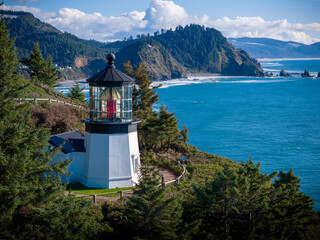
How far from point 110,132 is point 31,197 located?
5.02m

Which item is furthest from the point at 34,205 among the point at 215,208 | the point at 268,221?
the point at 268,221

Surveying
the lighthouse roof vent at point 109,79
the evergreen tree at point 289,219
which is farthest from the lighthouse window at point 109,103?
the evergreen tree at point 289,219

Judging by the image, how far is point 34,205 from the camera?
1198 cm

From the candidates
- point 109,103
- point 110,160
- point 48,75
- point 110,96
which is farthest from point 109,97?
point 48,75

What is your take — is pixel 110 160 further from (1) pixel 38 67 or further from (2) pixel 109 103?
(1) pixel 38 67

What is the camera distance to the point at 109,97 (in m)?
15.7

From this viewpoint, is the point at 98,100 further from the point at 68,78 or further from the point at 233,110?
the point at 68,78

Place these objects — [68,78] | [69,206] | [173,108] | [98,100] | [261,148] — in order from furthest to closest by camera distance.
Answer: [68,78] → [173,108] → [261,148] → [98,100] → [69,206]

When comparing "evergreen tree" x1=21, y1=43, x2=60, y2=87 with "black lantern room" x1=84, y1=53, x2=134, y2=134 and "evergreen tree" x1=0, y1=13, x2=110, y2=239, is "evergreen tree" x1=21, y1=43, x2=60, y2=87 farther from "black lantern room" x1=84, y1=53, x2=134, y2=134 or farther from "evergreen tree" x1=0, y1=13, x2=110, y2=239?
"evergreen tree" x1=0, y1=13, x2=110, y2=239

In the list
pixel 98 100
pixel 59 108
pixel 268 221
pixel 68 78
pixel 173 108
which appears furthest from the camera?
pixel 68 78

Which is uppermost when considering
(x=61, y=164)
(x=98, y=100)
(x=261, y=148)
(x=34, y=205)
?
(x=98, y=100)

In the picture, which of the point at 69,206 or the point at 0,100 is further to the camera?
the point at 0,100

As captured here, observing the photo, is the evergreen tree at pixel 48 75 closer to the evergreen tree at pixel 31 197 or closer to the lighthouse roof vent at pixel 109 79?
the lighthouse roof vent at pixel 109 79

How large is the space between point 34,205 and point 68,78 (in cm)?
18214
